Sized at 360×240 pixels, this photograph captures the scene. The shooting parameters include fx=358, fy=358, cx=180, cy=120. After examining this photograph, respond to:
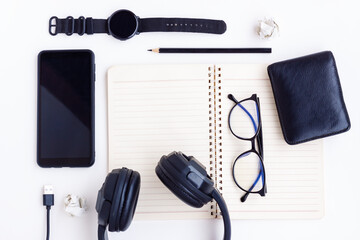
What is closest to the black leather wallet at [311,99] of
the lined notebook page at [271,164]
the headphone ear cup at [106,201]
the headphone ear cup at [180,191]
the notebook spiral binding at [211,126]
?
the lined notebook page at [271,164]

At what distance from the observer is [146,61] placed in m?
0.82

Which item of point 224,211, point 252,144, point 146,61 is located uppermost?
point 146,61

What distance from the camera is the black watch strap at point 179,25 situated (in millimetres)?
821

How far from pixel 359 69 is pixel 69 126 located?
675 mm

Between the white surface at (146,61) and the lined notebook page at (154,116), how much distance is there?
30 mm

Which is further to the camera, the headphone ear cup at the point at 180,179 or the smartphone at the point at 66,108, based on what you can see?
the smartphone at the point at 66,108

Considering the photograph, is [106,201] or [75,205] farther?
[75,205]

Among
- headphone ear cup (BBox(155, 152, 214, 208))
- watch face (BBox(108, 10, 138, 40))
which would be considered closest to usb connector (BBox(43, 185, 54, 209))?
headphone ear cup (BBox(155, 152, 214, 208))

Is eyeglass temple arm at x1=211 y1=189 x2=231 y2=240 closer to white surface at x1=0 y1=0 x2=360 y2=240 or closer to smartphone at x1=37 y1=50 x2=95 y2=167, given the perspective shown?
white surface at x1=0 y1=0 x2=360 y2=240

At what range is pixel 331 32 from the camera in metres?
0.83

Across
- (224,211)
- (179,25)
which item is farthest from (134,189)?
(179,25)

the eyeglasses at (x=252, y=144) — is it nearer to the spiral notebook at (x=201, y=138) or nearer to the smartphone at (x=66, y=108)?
the spiral notebook at (x=201, y=138)

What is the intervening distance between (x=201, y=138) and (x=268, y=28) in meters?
0.29

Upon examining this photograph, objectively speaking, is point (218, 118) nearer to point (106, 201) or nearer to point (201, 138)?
point (201, 138)
